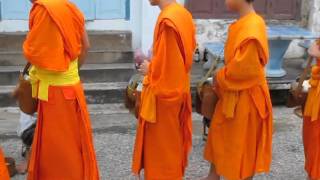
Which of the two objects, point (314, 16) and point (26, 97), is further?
point (314, 16)

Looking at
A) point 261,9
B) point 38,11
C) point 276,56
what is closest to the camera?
point 38,11

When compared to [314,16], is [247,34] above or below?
above

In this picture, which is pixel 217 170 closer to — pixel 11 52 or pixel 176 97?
pixel 176 97

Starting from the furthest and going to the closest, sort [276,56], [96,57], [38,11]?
[96,57] → [276,56] → [38,11]

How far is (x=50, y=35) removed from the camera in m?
3.27

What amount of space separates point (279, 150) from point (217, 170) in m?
1.35

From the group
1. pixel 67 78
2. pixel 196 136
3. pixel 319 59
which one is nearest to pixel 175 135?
pixel 67 78

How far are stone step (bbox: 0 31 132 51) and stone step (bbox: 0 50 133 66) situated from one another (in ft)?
0.36

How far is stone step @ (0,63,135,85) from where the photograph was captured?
611 cm

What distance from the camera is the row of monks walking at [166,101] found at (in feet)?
11.0

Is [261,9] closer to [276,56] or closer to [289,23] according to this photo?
[289,23]

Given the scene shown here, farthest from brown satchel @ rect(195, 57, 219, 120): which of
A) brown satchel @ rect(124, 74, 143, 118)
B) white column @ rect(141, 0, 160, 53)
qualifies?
white column @ rect(141, 0, 160, 53)

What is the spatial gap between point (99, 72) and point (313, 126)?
3.13 metres

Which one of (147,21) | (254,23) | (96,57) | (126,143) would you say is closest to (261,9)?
(147,21)
